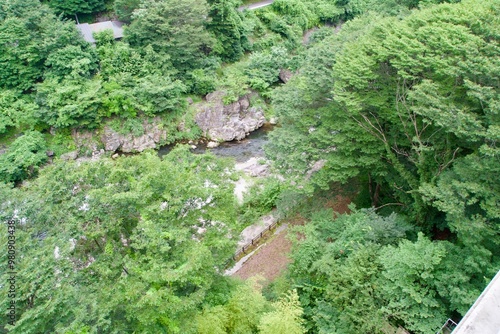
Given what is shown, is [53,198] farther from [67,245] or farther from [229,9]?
[229,9]

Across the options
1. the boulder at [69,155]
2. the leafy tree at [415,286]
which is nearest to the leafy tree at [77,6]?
the boulder at [69,155]

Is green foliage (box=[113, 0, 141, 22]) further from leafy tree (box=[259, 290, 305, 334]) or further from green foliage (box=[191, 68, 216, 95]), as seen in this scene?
leafy tree (box=[259, 290, 305, 334])

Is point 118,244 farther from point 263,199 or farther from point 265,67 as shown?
point 265,67

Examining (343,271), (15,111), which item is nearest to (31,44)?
(15,111)

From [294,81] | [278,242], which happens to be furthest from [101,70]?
[278,242]

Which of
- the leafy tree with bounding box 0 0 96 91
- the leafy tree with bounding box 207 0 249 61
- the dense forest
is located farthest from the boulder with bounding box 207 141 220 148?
the leafy tree with bounding box 0 0 96 91

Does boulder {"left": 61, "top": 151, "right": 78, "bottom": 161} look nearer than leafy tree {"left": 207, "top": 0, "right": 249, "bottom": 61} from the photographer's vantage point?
Yes
